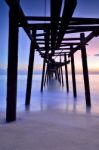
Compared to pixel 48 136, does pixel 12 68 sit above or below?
above

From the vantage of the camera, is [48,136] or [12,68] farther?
[12,68]

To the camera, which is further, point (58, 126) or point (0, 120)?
point (0, 120)

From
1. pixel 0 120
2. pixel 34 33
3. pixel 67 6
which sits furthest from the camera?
pixel 34 33

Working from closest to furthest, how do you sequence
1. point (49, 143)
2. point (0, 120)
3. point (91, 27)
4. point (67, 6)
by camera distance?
point (49, 143) → point (67, 6) → point (0, 120) → point (91, 27)

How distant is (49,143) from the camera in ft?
11.7

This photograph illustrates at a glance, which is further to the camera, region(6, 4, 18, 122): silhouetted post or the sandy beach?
region(6, 4, 18, 122): silhouetted post

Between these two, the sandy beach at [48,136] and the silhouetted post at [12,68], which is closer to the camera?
the sandy beach at [48,136]

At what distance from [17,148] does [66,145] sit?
0.66m

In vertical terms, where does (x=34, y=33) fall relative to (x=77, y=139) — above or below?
above

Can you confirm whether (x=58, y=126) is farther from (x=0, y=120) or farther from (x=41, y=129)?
(x=0, y=120)

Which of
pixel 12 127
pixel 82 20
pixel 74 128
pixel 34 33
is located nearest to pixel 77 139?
pixel 74 128

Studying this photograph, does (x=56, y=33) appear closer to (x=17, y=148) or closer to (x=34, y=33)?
(x=34, y=33)

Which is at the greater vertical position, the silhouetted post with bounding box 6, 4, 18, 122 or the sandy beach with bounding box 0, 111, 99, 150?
the silhouetted post with bounding box 6, 4, 18, 122

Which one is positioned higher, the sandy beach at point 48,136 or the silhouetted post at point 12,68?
the silhouetted post at point 12,68
